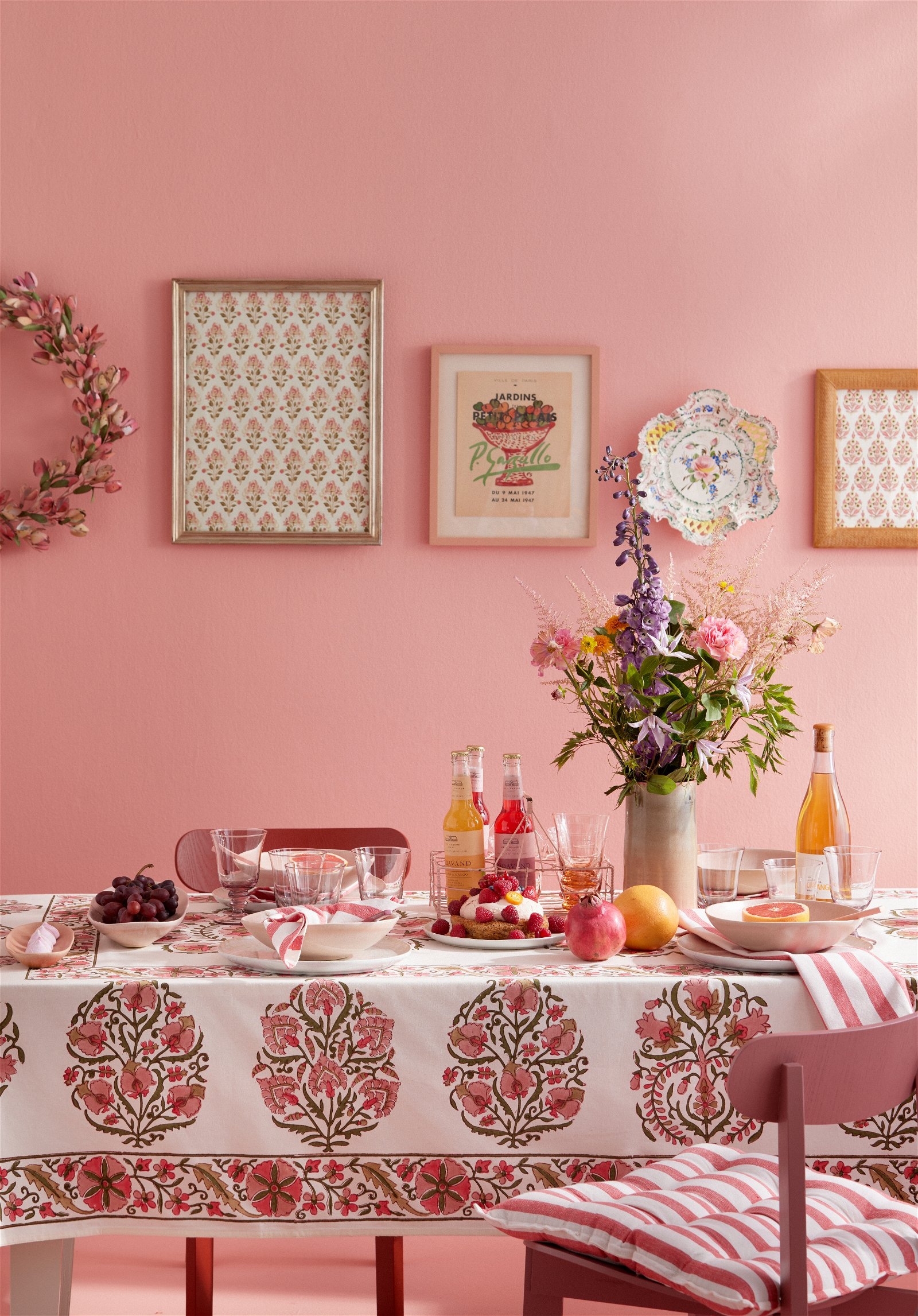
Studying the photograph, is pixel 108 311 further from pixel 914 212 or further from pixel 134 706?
pixel 914 212

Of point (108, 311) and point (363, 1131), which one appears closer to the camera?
point (363, 1131)

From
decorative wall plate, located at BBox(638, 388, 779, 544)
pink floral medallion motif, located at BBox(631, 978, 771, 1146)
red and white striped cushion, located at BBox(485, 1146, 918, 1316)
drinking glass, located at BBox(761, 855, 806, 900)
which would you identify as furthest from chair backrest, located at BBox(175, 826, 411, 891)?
decorative wall plate, located at BBox(638, 388, 779, 544)

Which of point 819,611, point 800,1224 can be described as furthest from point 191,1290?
point 819,611

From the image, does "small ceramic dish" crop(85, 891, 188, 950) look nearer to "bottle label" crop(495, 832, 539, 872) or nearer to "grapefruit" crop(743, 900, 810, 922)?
"bottle label" crop(495, 832, 539, 872)

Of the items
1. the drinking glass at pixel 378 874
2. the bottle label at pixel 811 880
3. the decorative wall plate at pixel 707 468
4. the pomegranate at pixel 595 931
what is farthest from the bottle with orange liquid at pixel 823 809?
the decorative wall plate at pixel 707 468

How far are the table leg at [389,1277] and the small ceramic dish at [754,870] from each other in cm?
80

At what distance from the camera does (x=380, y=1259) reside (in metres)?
1.82

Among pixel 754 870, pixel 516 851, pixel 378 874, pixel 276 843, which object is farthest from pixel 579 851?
pixel 276 843

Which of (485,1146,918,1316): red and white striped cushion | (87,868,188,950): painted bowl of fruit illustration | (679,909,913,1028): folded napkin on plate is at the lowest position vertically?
(485,1146,918,1316): red and white striped cushion

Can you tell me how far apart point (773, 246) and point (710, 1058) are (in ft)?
6.69

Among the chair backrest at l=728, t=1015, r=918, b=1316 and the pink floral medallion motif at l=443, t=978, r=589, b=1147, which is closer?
the chair backrest at l=728, t=1015, r=918, b=1316

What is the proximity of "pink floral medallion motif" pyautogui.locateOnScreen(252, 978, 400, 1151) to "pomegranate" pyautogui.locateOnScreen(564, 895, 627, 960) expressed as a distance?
0.27 metres

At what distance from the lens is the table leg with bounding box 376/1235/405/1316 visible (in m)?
1.82

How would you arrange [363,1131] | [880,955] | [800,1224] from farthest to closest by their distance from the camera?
[880,955], [363,1131], [800,1224]
